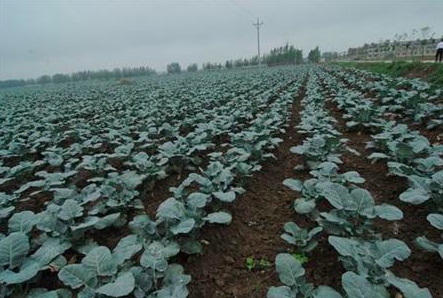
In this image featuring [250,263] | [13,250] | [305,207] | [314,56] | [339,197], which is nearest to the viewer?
[13,250]

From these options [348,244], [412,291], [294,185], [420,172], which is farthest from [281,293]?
[420,172]

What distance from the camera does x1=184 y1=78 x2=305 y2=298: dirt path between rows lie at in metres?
2.25

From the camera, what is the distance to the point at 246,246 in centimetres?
272

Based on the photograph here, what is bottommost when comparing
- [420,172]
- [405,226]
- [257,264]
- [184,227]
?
[257,264]

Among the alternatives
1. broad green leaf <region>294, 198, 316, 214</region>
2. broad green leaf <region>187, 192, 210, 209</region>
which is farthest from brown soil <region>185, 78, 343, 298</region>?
broad green leaf <region>187, 192, 210, 209</region>

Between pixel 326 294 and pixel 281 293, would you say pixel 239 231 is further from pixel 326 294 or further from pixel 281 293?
pixel 326 294

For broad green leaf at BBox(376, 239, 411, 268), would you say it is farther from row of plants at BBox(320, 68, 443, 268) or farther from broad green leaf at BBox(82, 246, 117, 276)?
broad green leaf at BBox(82, 246, 117, 276)

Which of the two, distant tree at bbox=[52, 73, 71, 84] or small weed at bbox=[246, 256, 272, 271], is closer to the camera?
small weed at bbox=[246, 256, 272, 271]

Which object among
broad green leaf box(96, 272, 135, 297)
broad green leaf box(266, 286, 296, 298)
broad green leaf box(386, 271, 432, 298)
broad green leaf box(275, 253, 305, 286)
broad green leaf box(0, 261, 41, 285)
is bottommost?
broad green leaf box(266, 286, 296, 298)

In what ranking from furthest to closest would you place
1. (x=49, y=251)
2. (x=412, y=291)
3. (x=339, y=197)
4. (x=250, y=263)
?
1. (x=250, y=263)
2. (x=339, y=197)
3. (x=49, y=251)
4. (x=412, y=291)

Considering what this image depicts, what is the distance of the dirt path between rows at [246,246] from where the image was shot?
88.7 inches

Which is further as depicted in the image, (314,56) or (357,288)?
(314,56)

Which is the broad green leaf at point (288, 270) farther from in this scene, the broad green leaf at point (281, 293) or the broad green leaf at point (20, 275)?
the broad green leaf at point (20, 275)

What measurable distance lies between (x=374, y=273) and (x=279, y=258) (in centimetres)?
59
